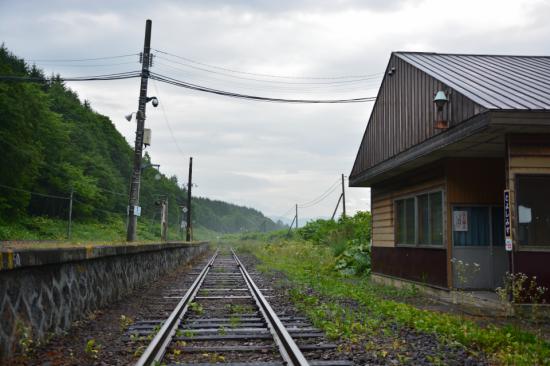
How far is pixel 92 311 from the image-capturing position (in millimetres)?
8695

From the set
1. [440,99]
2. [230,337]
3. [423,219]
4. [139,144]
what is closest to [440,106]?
[440,99]

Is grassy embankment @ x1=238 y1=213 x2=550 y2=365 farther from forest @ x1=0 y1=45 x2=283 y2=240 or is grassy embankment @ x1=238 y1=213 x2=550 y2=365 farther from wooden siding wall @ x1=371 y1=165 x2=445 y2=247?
forest @ x1=0 y1=45 x2=283 y2=240

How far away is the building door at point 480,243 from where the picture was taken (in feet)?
38.7

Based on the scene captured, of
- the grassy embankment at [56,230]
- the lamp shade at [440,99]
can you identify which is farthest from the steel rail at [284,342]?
the grassy embankment at [56,230]

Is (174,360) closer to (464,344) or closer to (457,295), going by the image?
(464,344)

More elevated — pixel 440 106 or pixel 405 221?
pixel 440 106

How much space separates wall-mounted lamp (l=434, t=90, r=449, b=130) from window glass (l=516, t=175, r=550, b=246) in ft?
5.96

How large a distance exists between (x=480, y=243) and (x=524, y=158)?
3297 millimetres

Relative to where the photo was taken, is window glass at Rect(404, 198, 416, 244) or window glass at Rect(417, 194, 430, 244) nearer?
window glass at Rect(417, 194, 430, 244)

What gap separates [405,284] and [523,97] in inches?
254

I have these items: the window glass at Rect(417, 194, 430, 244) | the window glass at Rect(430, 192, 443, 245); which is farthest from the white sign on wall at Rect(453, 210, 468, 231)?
the window glass at Rect(417, 194, 430, 244)

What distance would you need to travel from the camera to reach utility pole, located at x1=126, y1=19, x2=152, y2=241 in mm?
17203

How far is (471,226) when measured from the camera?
11922 millimetres

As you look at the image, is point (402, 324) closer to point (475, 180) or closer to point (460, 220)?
point (460, 220)
